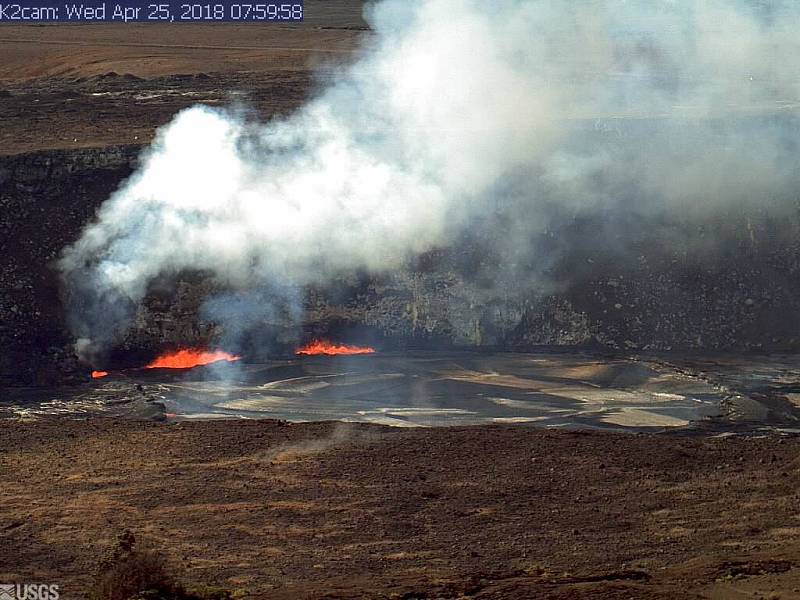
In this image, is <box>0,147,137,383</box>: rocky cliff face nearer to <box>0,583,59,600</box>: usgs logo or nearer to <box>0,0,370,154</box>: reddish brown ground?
<box>0,0,370,154</box>: reddish brown ground

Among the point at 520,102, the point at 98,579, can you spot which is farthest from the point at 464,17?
the point at 98,579

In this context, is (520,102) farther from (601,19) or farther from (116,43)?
(116,43)

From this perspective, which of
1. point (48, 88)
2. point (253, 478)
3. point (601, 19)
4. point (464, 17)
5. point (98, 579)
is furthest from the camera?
point (48, 88)

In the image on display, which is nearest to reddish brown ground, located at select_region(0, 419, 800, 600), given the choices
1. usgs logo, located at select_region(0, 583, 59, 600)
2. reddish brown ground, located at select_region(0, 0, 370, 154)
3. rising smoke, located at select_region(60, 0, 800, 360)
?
usgs logo, located at select_region(0, 583, 59, 600)

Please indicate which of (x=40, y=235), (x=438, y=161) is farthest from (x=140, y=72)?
(x=438, y=161)

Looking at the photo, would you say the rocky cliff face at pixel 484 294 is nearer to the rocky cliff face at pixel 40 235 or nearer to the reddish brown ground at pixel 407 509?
the rocky cliff face at pixel 40 235

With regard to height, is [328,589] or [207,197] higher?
[207,197]

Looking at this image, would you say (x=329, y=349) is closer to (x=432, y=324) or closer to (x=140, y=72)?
(x=432, y=324)
